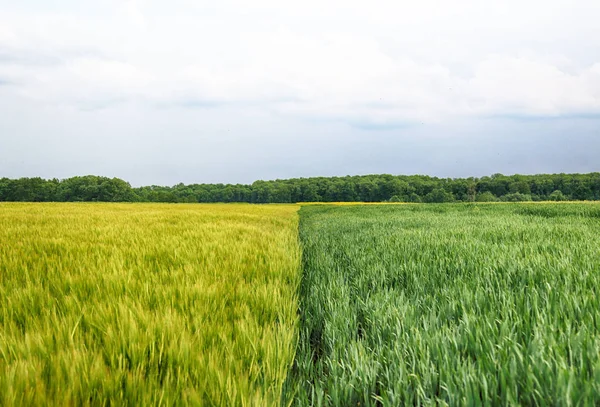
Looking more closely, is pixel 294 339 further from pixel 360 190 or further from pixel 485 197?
pixel 485 197

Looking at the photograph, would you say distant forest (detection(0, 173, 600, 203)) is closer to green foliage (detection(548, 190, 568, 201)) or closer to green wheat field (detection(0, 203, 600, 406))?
green foliage (detection(548, 190, 568, 201))

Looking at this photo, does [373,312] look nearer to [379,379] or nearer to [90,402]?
[379,379]

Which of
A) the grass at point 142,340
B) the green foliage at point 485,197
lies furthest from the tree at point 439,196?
the grass at point 142,340

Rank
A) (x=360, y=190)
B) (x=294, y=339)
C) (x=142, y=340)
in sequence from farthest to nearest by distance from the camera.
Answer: (x=360, y=190), (x=294, y=339), (x=142, y=340)

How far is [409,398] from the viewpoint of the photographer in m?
1.36

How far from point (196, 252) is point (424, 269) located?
2806 mm

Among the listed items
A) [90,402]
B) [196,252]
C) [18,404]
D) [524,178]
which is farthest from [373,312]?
[524,178]

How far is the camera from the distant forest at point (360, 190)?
87.9 metres

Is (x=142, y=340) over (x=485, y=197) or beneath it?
over

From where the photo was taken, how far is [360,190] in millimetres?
103625

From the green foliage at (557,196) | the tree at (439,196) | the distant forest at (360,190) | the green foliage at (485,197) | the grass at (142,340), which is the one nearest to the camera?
the grass at (142,340)

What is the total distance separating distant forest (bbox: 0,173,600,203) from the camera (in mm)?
87875

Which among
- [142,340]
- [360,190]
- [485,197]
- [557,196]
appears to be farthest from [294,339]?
[557,196]

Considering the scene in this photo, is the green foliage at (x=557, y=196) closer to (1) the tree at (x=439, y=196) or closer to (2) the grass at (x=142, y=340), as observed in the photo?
(1) the tree at (x=439, y=196)
